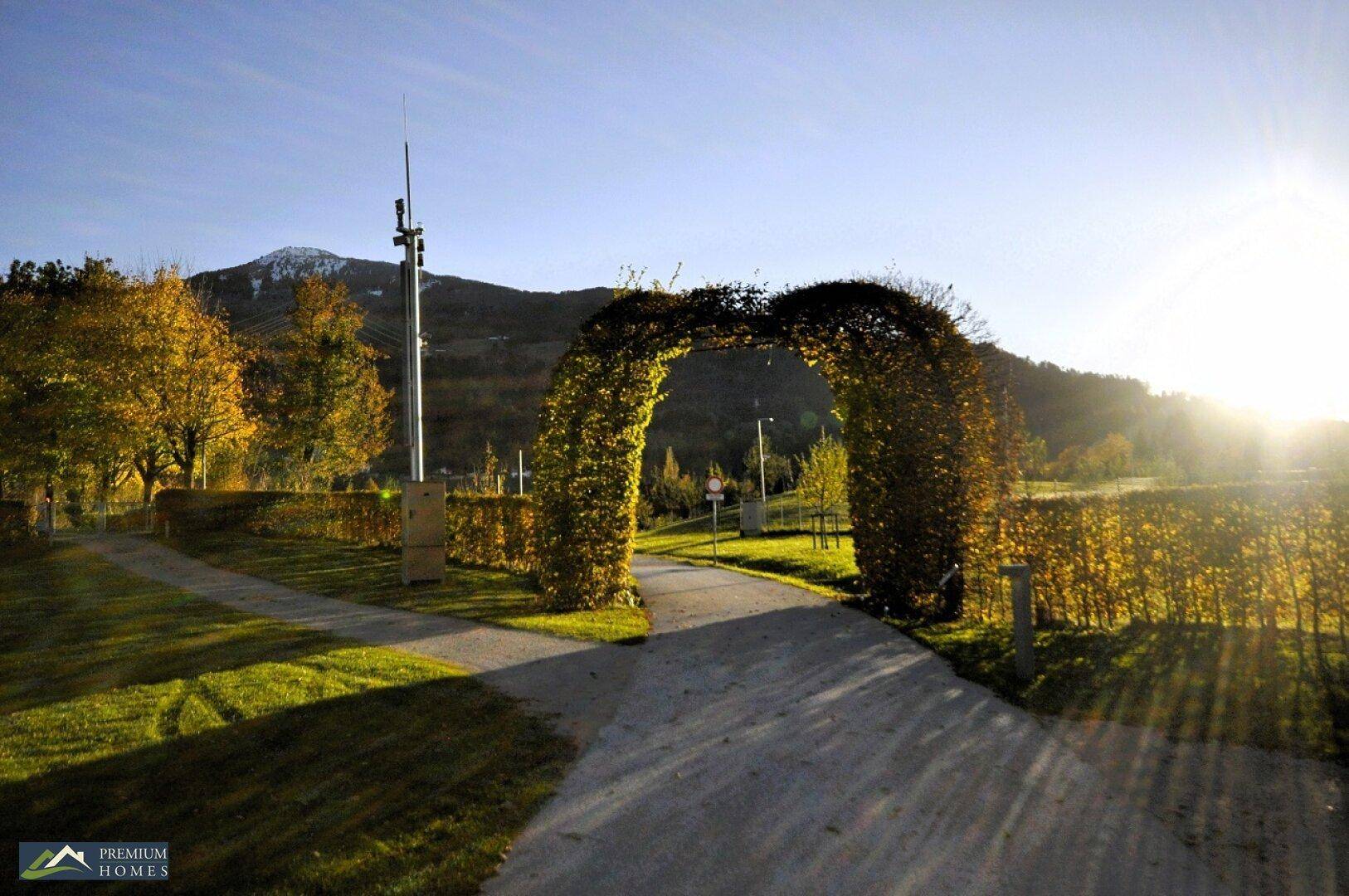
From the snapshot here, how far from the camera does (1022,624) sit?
7.81 meters

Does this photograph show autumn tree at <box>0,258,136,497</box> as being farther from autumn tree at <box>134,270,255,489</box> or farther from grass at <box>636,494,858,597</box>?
grass at <box>636,494,858,597</box>

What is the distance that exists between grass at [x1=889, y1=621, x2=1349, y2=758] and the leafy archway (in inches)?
74.5

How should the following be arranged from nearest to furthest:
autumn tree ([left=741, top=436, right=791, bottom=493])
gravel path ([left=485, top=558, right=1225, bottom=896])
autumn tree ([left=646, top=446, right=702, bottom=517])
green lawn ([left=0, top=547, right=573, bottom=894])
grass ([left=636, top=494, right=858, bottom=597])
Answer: gravel path ([left=485, top=558, right=1225, bottom=896]), green lawn ([left=0, top=547, right=573, bottom=894]), grass ([left=636, top=494, right=858, bottom=597]), autumn tree ([left=646, top=446, right=702, bottom=517]), autumn tree ([left=741, top=436, right=791, bottom=493])

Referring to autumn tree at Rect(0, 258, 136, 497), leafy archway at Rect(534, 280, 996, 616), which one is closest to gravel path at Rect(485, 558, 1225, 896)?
leafy archway at Rect(534, 280, 996, 616)

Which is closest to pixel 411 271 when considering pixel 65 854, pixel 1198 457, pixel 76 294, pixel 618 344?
pixel 618 344

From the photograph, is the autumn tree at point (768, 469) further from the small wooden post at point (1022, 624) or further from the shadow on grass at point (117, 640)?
the small wooden post at point (1022, 624)

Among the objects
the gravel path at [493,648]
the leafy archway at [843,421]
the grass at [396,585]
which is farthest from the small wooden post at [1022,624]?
the grass at [396,585]

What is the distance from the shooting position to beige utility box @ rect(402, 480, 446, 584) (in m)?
15.1

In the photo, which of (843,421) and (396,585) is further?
(396,585)

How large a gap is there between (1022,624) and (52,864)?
7.44 m

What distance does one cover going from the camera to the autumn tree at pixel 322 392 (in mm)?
35719

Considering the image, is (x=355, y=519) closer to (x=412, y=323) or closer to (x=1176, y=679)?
(x=412, y=323)

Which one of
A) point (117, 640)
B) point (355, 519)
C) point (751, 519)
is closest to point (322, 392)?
point (355, 519)

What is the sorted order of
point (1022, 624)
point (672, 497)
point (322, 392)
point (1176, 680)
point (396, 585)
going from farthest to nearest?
point (672, 497), point (322, 392), point (396, 585), point (1022, 624), point (1176, 680)
